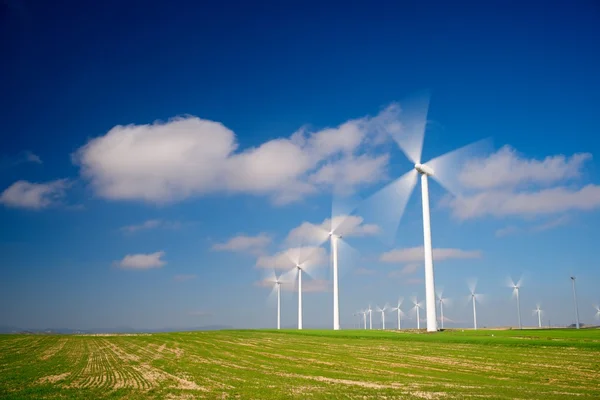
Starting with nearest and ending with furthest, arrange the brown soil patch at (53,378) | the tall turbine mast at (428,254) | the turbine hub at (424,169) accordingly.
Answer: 1. the brown soil patch at (53,378)
2. the tall turbine mast at (428,254)
3. the turbine hub at (424,169)

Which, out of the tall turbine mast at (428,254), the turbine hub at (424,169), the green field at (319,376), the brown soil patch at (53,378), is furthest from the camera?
the turbine hub at (424,169)

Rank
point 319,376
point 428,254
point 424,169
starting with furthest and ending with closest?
point 424,169 → point 428,254 → point 319,376

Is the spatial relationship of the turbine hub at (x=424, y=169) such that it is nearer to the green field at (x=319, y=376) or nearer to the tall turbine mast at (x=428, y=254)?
the tall turbine mast at (x=428, y=254)

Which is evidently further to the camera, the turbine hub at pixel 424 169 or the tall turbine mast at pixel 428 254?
the turbine hub at pixel 424 169

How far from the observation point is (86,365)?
4000cm

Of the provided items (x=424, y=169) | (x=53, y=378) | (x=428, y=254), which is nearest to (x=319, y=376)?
(x=53, y=378)

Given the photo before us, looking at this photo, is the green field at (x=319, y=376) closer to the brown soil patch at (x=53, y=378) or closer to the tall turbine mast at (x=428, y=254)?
the brown soil patch at (x=53, y=378)

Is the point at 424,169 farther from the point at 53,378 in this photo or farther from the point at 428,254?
the point at 53,378

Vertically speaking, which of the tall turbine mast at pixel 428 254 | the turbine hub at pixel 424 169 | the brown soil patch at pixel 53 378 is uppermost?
the turbine hub at pixel 424 169

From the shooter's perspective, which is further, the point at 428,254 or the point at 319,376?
the point at 428,254

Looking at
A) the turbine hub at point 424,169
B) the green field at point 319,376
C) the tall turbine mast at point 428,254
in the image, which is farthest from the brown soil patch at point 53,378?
the turbine hub at point 424,169

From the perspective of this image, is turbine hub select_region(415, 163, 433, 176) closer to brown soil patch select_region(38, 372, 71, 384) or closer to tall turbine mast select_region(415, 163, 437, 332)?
tall turbine mast select_region(415, 163, 437, 332)

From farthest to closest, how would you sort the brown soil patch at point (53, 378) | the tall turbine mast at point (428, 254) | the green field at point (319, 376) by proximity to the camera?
the tall turbine mast at point (428, 254)
the brown soil patch at point (53, 378)
the green field at point (319, 376)

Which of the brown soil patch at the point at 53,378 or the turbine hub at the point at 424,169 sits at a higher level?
the turbine hub at the point at 424,169
